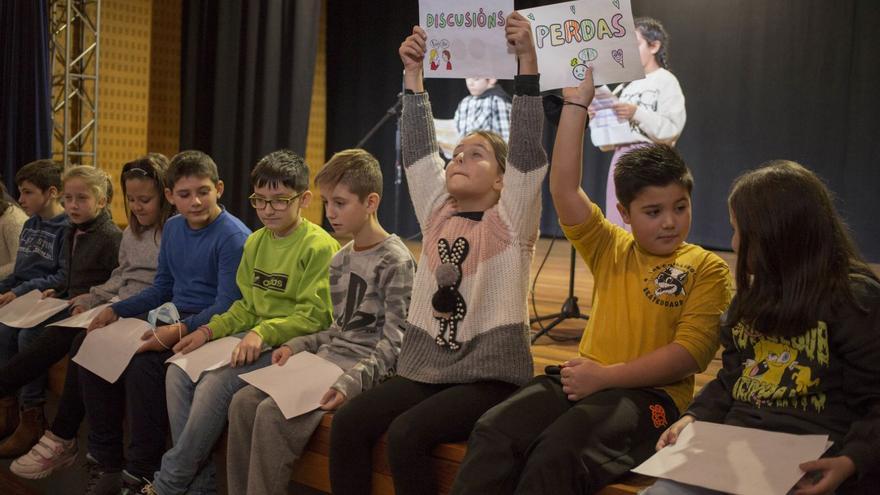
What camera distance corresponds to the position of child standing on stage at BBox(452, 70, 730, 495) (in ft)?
6.04

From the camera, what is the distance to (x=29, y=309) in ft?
11.3

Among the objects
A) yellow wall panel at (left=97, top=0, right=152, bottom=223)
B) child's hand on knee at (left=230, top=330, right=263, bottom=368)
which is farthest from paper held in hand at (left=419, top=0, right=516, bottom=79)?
yellow wall panel at (left=97, top=0, right=152, bottom=223)

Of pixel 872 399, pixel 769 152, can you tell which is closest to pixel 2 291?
pixel 872 399

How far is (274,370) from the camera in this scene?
249 centimetres

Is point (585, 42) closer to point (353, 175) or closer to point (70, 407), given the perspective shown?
point (353, 175)

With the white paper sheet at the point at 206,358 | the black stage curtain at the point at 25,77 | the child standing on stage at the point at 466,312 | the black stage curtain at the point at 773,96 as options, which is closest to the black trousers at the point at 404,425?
the child standing on stage at the point at 466,312

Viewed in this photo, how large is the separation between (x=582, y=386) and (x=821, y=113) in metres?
6.13

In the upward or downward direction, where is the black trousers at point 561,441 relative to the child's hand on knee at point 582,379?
downward

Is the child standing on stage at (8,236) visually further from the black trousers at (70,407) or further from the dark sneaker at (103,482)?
the dark sneaker at (103,482)

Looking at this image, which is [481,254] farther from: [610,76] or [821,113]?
[821,113]

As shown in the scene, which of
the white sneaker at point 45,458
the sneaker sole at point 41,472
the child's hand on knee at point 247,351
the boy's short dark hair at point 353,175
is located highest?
the boy's short dark hair at point 353,175

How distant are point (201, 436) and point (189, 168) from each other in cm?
93

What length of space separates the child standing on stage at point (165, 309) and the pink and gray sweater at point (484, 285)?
2.88 ft

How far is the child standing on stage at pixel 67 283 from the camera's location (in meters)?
3.25
